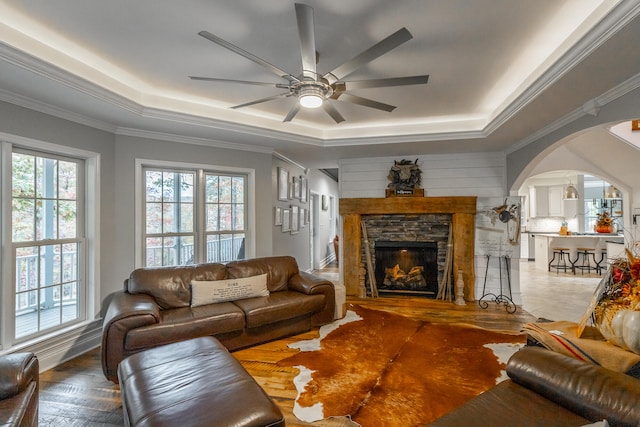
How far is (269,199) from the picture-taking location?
16.1 ft

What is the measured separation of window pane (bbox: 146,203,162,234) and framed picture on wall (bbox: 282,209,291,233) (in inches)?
79.9

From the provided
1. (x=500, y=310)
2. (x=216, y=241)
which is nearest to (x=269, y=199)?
(x=216, y=241)

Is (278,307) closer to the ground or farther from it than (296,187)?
closer to the ground

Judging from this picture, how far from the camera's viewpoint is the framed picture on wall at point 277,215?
5215mm

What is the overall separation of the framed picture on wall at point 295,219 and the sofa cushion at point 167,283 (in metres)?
2.56

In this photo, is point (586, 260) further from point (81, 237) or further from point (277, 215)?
point (81, 237)

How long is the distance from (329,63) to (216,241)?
290 centimetres

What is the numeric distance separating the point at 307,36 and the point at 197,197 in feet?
10.3

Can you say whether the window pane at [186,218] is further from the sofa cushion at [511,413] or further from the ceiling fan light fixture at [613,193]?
the ceiling fan light fixture at [613,193]

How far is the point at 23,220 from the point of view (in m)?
2.90

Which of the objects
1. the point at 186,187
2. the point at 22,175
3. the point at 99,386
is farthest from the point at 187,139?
the point at 99,386

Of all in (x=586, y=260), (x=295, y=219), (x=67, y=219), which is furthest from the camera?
(x=586, y=260)

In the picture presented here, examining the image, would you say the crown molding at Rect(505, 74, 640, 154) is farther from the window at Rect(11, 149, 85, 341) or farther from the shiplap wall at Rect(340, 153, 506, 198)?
the window at Rect(11, 149, 85, 341)

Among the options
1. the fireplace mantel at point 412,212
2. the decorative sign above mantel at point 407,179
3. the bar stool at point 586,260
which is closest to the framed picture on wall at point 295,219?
the fireplace mantel at point 412,212
